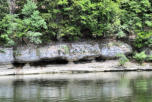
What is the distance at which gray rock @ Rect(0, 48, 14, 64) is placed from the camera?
2996 cm

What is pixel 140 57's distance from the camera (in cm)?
3231

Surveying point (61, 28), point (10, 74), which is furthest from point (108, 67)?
point (10, 74)

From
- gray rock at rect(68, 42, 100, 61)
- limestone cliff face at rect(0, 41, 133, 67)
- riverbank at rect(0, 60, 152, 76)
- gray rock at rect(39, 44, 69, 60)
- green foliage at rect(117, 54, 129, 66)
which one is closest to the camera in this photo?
riverbank at rect(0, 60, 152, 76)

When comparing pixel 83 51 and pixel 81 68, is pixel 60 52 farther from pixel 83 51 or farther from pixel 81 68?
pixel 81 68

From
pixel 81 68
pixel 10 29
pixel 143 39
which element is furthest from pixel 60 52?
pixel 143 39

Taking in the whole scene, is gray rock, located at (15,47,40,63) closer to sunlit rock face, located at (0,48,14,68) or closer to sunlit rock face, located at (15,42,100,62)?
sunlit rock face, located at (15,42,100,62)

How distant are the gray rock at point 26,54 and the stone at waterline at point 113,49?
25.7 feet

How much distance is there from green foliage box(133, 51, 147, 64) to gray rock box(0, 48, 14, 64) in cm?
1446

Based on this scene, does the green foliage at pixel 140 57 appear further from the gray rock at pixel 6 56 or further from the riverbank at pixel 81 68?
the gray rock at pixel 6 56

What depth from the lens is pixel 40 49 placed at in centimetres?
3152

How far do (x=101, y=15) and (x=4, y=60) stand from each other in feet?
39.8

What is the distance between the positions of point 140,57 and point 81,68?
712 cm

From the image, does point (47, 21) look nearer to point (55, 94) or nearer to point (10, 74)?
point (10, 74)

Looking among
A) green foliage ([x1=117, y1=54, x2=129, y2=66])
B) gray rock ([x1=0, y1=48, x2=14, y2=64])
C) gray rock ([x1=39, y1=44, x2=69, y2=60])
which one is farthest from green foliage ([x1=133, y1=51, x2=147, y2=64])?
gray rock ([x1=0, y1=48, x2=14, y2=64])
